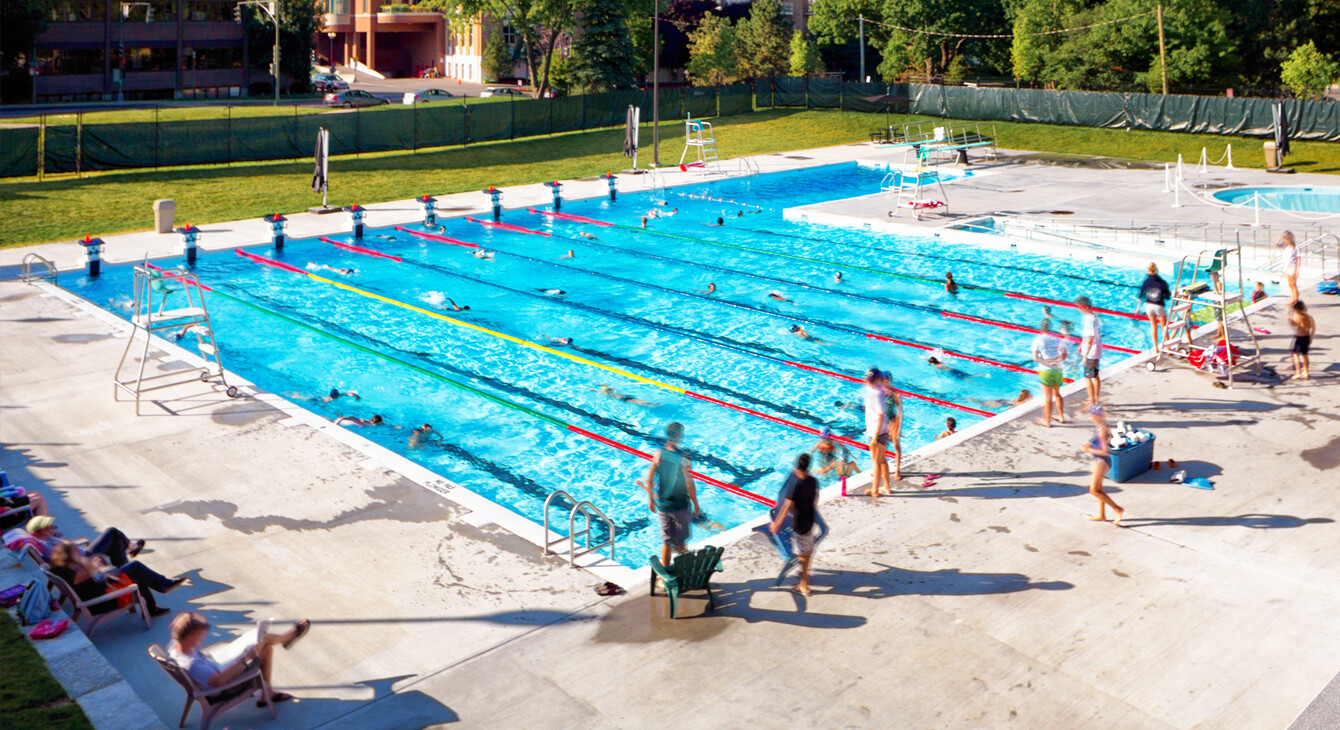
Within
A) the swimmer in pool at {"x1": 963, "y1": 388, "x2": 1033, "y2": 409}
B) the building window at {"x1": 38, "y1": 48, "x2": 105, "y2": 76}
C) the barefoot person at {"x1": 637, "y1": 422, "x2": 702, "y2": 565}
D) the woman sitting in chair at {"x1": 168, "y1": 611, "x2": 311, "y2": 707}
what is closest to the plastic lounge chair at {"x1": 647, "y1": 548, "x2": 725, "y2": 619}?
the barefoot person at {"x1": 637, "y1": 422, "x2": 702, "y2": 565}

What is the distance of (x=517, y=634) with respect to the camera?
29.7 feet

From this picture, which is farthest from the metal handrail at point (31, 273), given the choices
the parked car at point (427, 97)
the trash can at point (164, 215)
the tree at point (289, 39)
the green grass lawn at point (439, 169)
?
the tree at point (289, 39)

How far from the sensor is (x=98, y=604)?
29.0ft

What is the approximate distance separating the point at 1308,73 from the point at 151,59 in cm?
6968

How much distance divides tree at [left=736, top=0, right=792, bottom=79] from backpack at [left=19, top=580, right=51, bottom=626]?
65148mm

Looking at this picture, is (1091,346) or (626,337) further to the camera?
(626,337)

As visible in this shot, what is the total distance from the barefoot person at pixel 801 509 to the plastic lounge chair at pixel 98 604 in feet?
17.2

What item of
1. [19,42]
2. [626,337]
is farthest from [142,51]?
[626,337]

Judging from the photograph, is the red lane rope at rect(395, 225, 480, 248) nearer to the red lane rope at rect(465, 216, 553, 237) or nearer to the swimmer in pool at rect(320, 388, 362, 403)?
the red lane rope at rect(465, 216, 553, 237)

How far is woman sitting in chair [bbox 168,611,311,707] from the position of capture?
24.8ft

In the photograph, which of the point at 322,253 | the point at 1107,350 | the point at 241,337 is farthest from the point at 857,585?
the point at 322,253

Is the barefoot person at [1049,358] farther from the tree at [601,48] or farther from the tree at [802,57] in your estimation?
the tree at [802,57]

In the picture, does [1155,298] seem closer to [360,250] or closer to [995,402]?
[995,402]

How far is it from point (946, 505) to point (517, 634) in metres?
4.91
